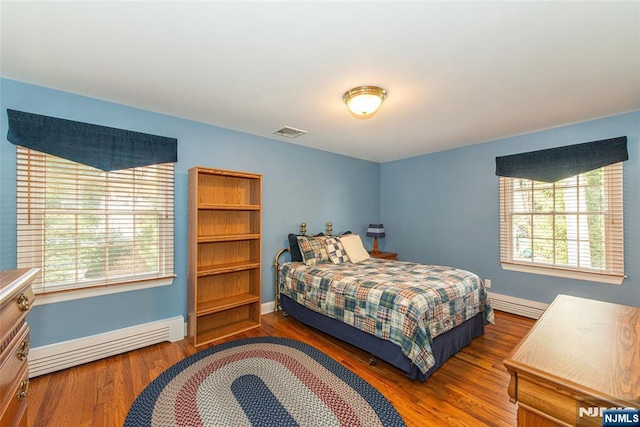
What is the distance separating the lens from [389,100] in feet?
8.09

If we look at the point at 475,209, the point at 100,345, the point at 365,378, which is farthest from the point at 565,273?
the point at 100,345

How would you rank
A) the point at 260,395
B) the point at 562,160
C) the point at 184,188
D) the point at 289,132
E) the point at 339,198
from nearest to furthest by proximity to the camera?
the point at 260,395 → the point at 184,188 → the point at 562,160 → the point at 289,132 → the point at 339,198

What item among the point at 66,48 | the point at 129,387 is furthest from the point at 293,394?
the point at 66,48

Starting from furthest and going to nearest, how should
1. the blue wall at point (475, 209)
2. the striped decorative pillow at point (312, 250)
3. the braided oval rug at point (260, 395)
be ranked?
the striped decorative pillow at point (312, 250) < the blue wall at point (475, 209) < the braided oval rug at point (260, 395)

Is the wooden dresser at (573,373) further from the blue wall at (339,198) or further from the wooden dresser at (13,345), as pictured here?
the blue wall at (339,198)

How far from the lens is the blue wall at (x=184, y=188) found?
2.14 meters

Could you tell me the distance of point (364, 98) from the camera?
223 centimetres

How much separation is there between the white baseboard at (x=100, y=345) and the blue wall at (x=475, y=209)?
377 cm

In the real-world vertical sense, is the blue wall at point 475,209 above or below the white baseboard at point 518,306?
above

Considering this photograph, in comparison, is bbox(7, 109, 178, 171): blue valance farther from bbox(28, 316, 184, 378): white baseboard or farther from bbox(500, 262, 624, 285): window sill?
bbox(500, 262, 624, 285): window sill

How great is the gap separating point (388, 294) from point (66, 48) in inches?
115

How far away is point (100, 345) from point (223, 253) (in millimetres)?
1355

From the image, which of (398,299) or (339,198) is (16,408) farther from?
(339,198)

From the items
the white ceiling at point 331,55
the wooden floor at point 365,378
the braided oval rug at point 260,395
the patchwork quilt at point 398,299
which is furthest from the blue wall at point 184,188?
the patchwork quilt at point 398,299
